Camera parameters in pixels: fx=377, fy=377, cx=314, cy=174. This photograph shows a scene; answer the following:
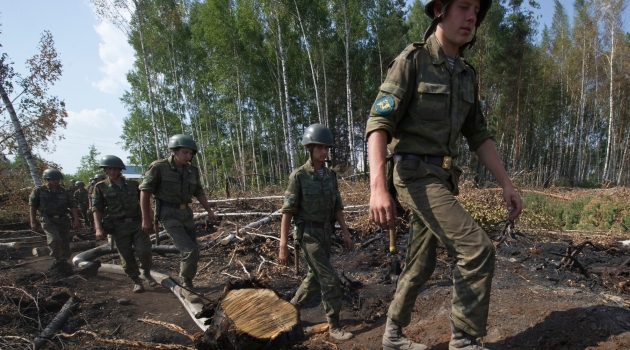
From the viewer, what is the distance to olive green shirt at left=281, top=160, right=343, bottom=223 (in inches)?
163

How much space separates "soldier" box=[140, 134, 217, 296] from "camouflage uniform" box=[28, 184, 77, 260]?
4.46m

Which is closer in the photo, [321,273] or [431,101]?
[431,101]

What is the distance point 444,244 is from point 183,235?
426cm

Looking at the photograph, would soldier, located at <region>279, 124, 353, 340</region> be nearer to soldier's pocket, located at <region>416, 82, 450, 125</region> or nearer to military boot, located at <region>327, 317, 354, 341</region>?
military boot, located at <region>327, 317, 354, 341</region>

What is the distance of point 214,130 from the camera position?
3575 centimetres

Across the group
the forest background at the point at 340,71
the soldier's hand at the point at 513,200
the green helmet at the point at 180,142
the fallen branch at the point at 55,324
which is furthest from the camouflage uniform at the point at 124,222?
the forest background at the point at 340,71

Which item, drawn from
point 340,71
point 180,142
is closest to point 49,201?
point 180,142

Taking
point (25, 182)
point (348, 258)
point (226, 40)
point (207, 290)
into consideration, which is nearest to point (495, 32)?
point (226, 40)

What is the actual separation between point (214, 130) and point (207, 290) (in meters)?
31.0

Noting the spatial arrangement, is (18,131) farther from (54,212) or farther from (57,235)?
(57,235)

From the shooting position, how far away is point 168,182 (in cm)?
554

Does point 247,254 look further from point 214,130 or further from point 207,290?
point 214,130

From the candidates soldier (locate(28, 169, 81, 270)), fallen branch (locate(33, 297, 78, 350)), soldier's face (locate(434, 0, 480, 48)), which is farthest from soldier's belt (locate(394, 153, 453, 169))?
soldier (locate(28, 169, 81, 270))

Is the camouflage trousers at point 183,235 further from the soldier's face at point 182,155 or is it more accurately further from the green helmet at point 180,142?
the green helmet at point 180,142
